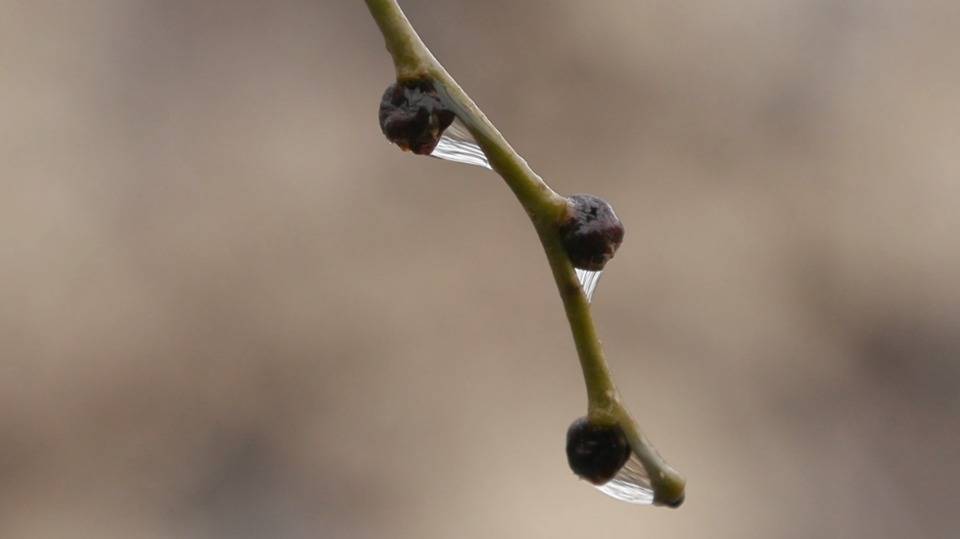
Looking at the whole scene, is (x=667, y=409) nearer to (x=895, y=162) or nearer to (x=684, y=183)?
(x=684, y=183)

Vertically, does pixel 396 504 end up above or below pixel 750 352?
below

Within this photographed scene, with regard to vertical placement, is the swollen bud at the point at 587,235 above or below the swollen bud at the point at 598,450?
above

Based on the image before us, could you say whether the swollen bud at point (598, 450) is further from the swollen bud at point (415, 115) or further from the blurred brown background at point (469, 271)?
the blurred brown background at point (469, 271)

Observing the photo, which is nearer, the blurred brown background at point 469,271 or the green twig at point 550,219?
the green twig at point 550,219

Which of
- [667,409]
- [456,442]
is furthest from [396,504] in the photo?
[667,409]

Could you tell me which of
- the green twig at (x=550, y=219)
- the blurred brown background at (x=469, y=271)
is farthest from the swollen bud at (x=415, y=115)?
the blurred brown background at (x=469, y=271)

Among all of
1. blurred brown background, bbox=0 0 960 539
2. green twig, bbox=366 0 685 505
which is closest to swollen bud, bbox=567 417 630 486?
green twig, bbox=366 0 685 505

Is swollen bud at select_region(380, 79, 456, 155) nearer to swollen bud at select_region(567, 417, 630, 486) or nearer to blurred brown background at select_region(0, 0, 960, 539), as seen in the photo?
swollen bud at select_region(567, 417, 630, 486)

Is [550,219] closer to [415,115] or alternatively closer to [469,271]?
[415,115]
